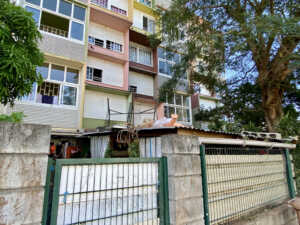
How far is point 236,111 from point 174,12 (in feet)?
A: 23.1

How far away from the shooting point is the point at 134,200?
2.45 m

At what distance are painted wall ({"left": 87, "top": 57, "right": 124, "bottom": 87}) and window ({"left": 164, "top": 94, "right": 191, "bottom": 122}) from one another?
14.4 ft

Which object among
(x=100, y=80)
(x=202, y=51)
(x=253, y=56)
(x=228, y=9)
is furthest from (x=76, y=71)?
(x=253, y=56)

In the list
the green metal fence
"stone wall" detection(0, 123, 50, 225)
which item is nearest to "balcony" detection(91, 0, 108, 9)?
the green metal fence

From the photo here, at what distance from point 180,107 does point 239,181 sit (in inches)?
447

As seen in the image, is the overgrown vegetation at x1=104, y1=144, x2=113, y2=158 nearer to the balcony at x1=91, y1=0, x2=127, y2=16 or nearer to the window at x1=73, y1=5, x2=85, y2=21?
the window at x1=73, y1=5, x2=85, y2=21

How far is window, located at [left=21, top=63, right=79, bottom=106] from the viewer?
8.54m

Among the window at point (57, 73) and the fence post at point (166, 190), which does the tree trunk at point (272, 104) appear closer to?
the fence post at point (166, 190)

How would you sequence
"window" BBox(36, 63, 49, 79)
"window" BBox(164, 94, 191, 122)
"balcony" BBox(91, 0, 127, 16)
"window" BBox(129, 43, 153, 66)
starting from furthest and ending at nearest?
"window" BBox(164, 94, 191, 122) < "window" BBox(129, 43, 153, 66) < "balcony" BBox(91, 0, 127, 16) < "window" BBox(36, 63, 49, 79)

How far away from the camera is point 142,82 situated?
13.8 meters

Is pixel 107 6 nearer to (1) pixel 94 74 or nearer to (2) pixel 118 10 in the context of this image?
(2) pixel 118 10

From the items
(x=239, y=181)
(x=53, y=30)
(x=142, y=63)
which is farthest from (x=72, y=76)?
(x=239, y=181)

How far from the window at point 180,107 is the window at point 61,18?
8.00 meters

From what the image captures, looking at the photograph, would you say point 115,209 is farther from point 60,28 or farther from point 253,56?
point 60,28
